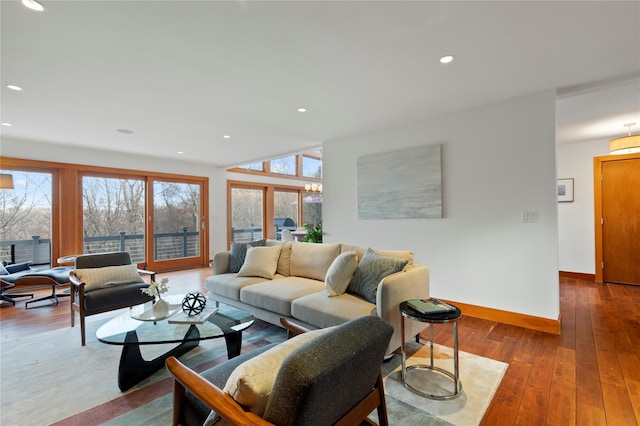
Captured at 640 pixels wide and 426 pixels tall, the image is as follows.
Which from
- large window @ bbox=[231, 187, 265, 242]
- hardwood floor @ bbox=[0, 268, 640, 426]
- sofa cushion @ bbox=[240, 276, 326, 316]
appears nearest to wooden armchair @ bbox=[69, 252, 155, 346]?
hardwood floor @ bbox=[0, 268, 640, 426]

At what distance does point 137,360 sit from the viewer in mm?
2127

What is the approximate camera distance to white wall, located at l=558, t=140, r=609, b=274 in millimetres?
4891

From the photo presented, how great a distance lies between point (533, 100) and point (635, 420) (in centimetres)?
273

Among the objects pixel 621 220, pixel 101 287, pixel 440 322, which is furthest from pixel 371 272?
pixel 621 220

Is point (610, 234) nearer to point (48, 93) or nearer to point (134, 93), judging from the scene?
point (134, 93)

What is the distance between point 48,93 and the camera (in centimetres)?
285

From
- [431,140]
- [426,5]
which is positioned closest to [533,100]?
[431,140]

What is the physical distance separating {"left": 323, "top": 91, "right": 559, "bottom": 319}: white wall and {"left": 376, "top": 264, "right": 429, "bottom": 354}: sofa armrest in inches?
48.9

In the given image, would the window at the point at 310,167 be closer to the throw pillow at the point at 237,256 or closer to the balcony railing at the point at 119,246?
the balcony railing at the point at 119,246

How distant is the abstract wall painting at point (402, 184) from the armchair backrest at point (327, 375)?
286 cm

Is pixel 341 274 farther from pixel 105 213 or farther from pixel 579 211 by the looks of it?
pixel 105 213

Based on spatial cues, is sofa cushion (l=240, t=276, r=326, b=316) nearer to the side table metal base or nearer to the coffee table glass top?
the coffee table glass top

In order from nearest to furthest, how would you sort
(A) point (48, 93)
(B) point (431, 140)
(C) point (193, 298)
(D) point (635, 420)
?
(D) point (635, 420)
(C) point (193, 298)
(A) point (48, 93)
(B) point (431, 140)

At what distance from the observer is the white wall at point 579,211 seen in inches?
193
